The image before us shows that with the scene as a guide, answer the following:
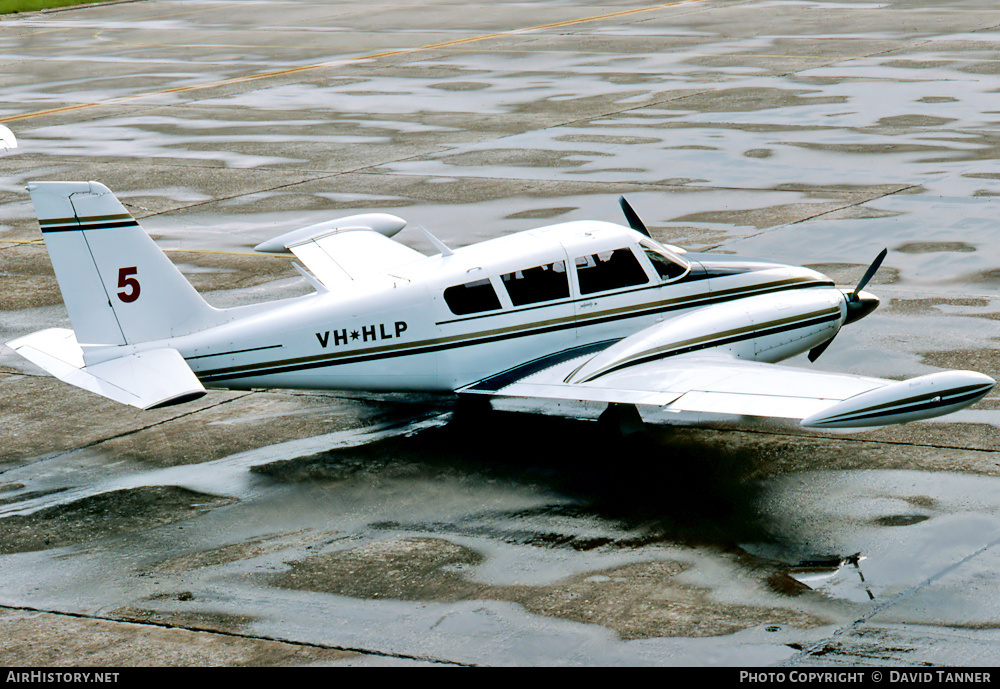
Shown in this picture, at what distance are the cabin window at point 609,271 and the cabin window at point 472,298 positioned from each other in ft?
3.34

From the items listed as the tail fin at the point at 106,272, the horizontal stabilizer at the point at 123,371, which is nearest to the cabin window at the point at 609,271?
the tail fin at the point at 106,272

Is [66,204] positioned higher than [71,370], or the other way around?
[66,204]

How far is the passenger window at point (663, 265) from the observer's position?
49.2 ft

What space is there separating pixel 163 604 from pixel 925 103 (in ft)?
90.3

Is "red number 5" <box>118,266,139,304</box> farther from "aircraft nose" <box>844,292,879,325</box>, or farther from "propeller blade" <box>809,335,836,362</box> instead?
"aircraft nose" <box>844,292,879,325</box>

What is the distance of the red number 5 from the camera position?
13828mm

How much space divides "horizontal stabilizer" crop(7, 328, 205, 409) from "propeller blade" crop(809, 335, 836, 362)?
7.11 meters

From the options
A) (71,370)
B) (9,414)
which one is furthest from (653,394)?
(9,414)

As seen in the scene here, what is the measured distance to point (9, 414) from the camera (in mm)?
16031

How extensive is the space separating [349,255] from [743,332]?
5559mm

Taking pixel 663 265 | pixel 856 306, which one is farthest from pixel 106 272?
pixel 856 306

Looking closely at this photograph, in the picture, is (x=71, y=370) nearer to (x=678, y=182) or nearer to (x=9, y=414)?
(x=9, y=414)

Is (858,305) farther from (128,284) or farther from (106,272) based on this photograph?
(106,272)

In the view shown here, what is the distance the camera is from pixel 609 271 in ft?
48.6
